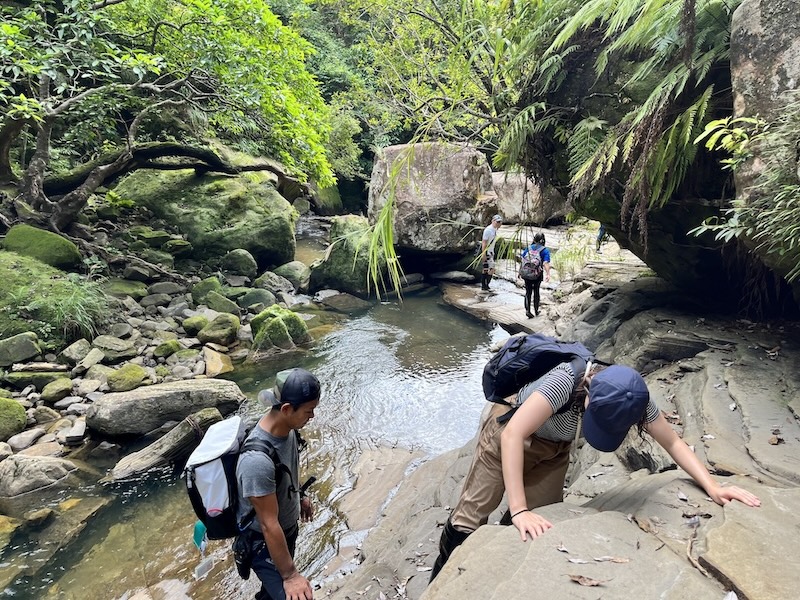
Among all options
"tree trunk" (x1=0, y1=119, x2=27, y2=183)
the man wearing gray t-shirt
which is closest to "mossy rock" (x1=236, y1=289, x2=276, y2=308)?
"tree trunk" (x1=0, y1=119, x2=27, y2=183)

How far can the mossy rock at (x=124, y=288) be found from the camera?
1067 cm

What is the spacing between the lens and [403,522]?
470 centimetres

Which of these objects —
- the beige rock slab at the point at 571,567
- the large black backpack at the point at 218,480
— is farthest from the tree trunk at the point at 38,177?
the beige rock slab at the point at 571,567

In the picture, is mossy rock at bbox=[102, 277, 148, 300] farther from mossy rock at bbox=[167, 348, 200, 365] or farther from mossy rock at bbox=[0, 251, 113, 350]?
mossy rock at bbox=[167, 348, 200, 365]

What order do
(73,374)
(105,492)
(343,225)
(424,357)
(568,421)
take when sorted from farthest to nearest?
1. (343,225)
2. (424,357)
3. (73,374)
4. (105,492)
5. (568,421)

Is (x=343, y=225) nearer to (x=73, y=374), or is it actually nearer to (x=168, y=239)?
(x=168, y=239)

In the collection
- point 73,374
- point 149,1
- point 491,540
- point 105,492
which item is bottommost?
point 105,492

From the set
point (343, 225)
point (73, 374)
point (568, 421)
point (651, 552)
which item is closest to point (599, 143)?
point (568, 421)

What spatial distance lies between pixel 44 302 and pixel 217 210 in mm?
6561

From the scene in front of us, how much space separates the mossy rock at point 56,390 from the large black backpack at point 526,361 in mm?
7564

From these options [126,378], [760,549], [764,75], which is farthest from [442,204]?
[760,549]

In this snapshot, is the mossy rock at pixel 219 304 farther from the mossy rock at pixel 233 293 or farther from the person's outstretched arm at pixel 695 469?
the person's outstretched arm at pixel 695 469

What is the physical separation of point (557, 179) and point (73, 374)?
8.19 meters

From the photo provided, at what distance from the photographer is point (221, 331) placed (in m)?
10.4
